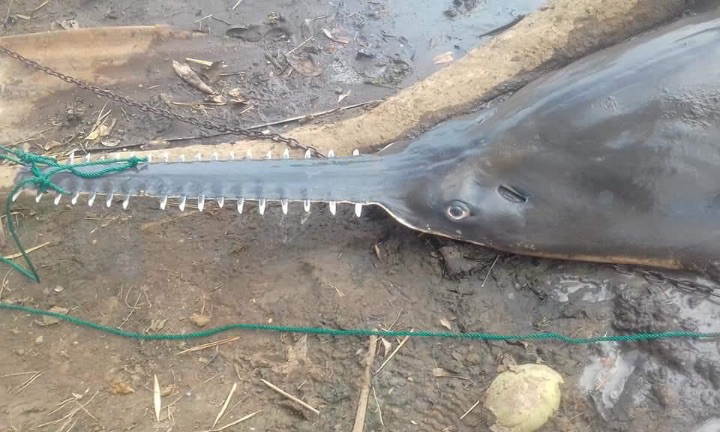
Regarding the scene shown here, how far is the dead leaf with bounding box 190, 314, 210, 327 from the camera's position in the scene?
3723mm

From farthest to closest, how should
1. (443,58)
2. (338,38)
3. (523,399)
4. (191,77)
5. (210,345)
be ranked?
(338,38)
(443,58)
(191,77)
(210,345)
(523,399)

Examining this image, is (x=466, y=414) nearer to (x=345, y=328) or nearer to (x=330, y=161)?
(x=345, y=328)

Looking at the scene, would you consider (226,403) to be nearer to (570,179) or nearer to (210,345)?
(210,345)

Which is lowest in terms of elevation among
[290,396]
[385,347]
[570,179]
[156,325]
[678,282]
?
[156,325]

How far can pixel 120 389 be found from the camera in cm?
347

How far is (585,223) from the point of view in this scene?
143 inches

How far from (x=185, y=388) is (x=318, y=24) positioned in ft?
12.5

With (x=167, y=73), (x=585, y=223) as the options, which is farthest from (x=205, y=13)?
(x=585, y=223)

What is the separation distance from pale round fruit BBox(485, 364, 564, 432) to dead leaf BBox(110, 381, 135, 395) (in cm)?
184

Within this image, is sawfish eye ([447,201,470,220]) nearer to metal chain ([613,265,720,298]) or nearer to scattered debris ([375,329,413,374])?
scattered debris ([375,329,413,374])

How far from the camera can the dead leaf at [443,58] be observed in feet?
19.4

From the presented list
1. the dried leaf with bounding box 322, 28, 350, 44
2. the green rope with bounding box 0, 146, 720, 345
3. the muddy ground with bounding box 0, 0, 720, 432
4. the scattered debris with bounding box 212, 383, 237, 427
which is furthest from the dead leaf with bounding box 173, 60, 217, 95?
the scattered debris with bounding box 212, 383, 237, 427

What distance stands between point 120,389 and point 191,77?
2.94 meters

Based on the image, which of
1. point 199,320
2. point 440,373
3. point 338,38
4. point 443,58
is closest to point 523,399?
point 440,373
